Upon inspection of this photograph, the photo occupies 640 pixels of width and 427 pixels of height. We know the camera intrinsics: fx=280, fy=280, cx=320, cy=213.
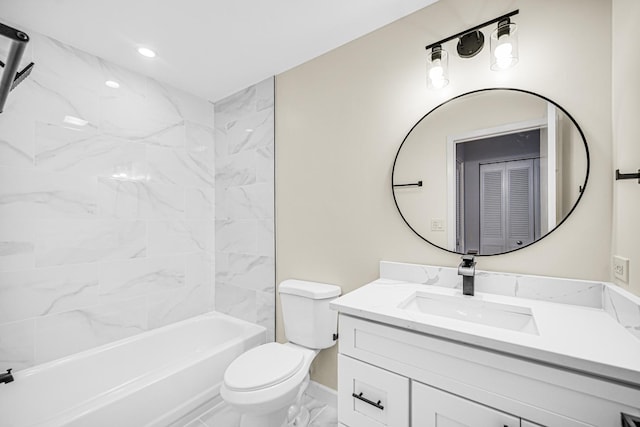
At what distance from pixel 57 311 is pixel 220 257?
1.16 m

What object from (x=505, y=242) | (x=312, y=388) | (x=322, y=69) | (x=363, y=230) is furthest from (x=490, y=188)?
(x=312, y=388)

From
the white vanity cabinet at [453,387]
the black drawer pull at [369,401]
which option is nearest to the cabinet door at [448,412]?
the white vanity cabinet at [453,387]

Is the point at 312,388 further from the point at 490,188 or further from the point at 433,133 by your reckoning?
the point at 433,133

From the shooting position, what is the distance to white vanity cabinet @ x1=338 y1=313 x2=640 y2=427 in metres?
0.76

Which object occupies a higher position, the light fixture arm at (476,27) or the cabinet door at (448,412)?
the light fixture arm at (476,27)

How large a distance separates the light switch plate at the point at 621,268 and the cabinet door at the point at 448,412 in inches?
27.1

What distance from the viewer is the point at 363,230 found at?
1790 mm

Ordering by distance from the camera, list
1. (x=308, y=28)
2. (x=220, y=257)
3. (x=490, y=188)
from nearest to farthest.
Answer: (x=490, y=188) → (x=308, y=28) → (x=220, y=257)

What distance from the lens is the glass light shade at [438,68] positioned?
1.44 meters

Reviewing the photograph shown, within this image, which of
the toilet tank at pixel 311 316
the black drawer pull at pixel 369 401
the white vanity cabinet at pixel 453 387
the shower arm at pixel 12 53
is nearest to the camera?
the shower arm at pixel 12 53

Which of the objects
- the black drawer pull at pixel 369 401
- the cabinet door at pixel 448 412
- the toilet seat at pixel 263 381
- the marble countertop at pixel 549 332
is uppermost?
the marble countertop at pixel 549 332

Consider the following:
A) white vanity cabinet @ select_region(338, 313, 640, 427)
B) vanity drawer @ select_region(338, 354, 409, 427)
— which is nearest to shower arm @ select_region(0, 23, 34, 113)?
white vanity cabinet @ select_region(338, 313, 640, 427)

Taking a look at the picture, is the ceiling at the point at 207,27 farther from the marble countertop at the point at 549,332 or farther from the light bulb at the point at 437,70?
the marble countertop at the point at 549,332

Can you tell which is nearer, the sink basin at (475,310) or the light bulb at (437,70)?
the sink basin at (475,310)
